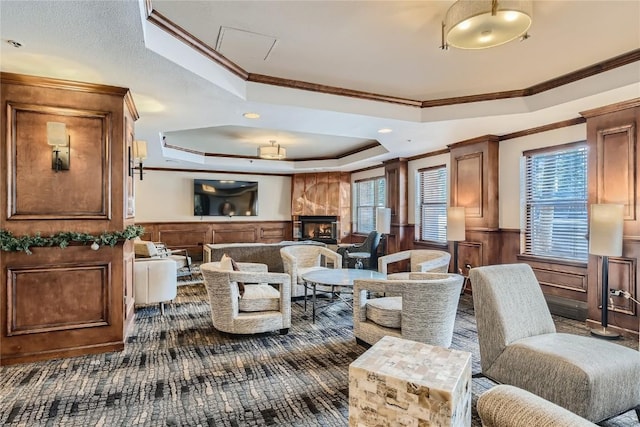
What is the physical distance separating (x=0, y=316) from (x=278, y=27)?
3275 mm

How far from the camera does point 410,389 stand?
1509 millimetres

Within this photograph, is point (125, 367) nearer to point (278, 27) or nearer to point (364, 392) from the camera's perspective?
point (364, 392)

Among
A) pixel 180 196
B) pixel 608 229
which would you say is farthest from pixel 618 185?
pixel 180 196

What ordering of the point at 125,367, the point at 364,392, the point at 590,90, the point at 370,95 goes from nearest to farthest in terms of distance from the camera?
1. the point at 364,392
2. the point at 125,367
3. the point at 590,90
4. the point at 370,95

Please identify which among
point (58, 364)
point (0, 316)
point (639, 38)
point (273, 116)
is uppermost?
point (639, 38)

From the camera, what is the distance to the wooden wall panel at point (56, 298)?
9.87ft

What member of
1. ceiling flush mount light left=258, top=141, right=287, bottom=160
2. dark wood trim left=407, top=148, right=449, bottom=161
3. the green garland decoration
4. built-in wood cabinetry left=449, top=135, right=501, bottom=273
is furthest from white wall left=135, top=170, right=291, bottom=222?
the green garland decoration

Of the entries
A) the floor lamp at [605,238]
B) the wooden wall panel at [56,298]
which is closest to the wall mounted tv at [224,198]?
the wooden wall panel at [56,298]

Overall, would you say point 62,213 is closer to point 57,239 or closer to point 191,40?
point 57,239

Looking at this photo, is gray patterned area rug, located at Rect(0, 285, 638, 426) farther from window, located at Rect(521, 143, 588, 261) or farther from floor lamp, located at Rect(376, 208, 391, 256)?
floor lamp, located at Rect(376, 208, 391, 256)

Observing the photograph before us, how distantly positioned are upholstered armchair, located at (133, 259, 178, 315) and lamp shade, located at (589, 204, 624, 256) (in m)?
4.85

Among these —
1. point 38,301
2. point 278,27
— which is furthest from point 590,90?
point 38,301

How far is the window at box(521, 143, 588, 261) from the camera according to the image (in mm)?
4363

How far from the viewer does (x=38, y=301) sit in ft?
10.1
